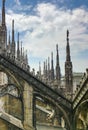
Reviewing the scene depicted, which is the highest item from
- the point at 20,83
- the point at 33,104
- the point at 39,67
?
the point at 20,83

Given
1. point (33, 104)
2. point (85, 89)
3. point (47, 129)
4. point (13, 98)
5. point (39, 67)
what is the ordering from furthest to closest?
point (39, 67) < point (13, 98) < point (47, 129) < point (33, 104) < point (85, 89)

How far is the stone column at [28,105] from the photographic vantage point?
23.9m

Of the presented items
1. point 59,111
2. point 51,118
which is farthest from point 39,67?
point 59,111

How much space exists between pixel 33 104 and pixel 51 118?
9133mm

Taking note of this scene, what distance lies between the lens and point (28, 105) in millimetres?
24078

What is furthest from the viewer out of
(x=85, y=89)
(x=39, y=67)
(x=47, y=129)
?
(x=39, y=67)

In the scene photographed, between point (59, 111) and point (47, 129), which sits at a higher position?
point (59, 111)

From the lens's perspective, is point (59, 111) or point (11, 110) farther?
point (11, 110)

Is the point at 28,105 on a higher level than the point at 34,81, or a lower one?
lower

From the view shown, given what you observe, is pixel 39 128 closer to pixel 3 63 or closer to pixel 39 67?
pixel 3 63

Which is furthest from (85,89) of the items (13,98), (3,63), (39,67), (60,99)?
(39,67)

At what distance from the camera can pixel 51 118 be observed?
108 feet

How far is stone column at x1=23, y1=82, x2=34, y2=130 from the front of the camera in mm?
23938

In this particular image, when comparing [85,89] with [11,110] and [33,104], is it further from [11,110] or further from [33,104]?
[11,110]
